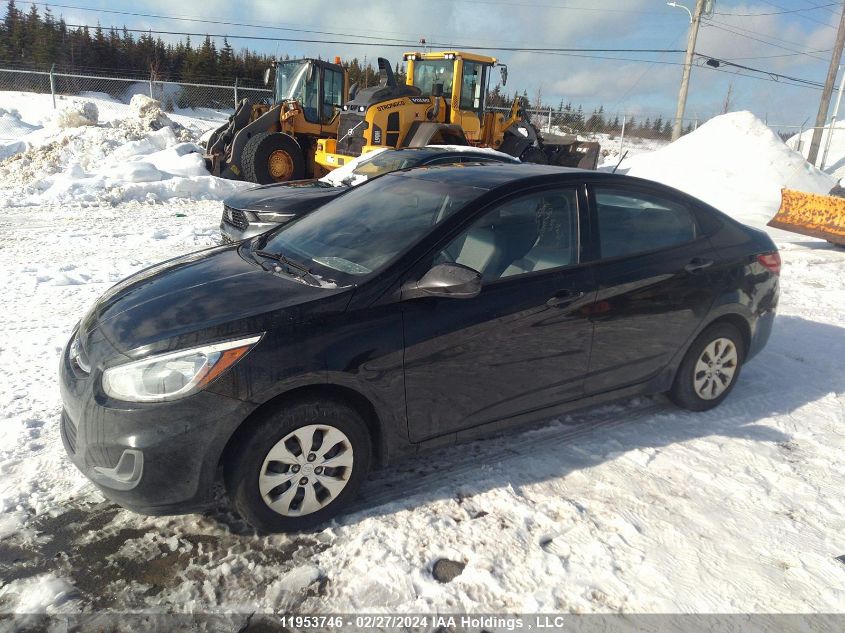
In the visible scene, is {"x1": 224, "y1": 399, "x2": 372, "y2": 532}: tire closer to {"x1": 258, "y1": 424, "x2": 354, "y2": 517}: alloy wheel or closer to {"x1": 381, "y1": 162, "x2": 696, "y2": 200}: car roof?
{"x1": 258, "y1": 424, "x2": 354, "y2": 517}: alloy wheel

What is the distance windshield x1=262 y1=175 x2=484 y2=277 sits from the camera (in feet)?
10.6

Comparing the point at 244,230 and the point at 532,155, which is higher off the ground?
the point at 532,155

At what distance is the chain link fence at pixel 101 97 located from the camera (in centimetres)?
2276

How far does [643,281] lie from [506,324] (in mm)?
1095

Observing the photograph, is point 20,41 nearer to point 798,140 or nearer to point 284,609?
point 798,140

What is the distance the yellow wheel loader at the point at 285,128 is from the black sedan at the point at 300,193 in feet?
16.8

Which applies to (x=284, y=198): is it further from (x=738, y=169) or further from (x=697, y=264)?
(x=738, y=169)

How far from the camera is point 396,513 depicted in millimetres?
3041

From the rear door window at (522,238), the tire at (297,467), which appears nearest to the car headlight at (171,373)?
the tire at (297,467)

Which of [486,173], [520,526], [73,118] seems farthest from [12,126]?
[520,526]

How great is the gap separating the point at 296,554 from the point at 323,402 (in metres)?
0.70

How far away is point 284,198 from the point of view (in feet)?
22.9

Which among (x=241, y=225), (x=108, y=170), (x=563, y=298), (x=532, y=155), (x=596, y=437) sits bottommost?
(x=596, y=437)

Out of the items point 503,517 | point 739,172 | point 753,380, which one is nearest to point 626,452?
point 503,517
